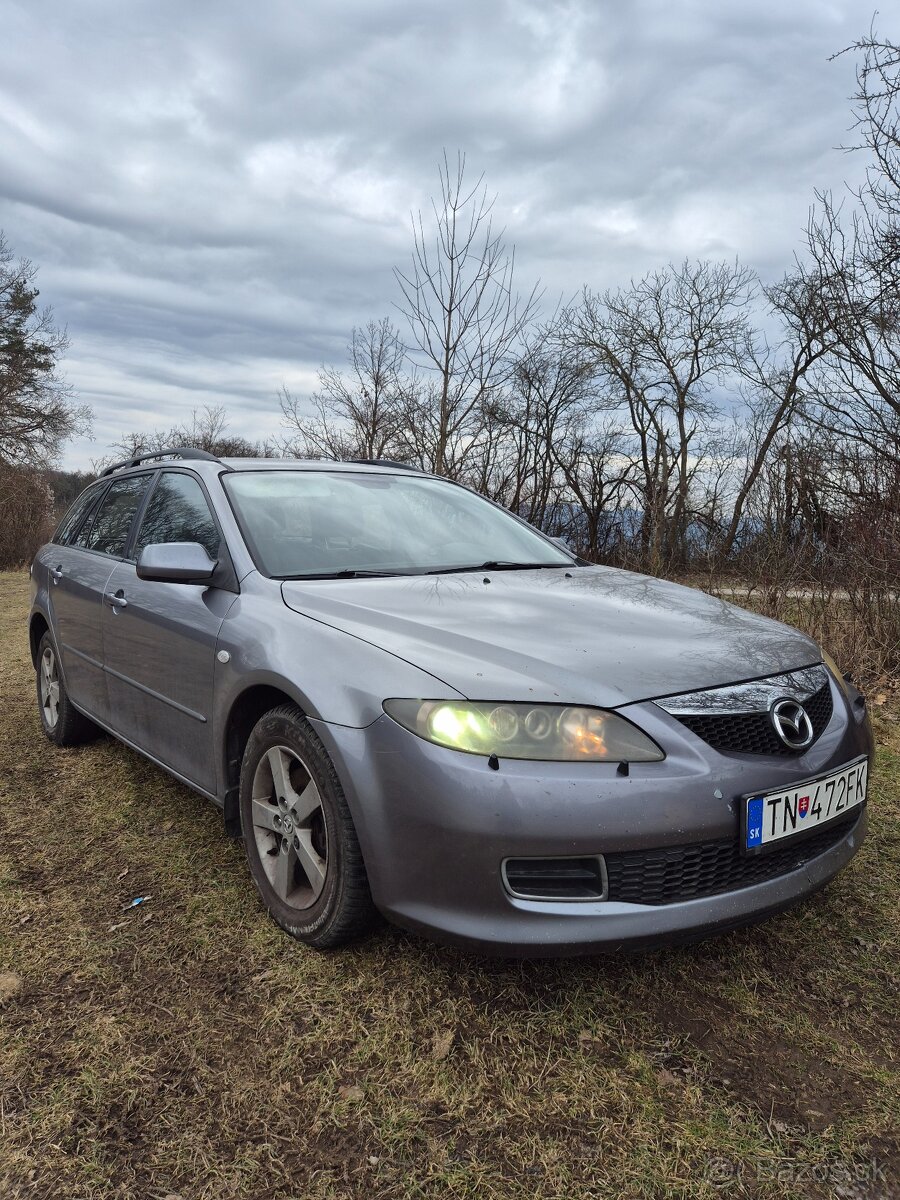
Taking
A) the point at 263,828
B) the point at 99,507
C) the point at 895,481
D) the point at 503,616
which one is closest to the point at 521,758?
the point at 503,616

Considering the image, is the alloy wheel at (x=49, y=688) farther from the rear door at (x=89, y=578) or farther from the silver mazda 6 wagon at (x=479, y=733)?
the silver mazda 6 wagon at (x=479, y=733)

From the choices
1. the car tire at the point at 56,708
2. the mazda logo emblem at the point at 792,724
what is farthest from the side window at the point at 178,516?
the mazda logo emblem at the point at 792,724

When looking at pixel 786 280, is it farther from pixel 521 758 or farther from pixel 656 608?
pixel 521 758

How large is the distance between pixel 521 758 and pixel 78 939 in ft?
5.18

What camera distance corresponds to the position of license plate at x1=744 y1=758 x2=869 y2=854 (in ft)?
6.13

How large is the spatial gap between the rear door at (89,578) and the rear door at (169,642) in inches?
6.1

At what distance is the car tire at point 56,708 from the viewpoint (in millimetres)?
4105

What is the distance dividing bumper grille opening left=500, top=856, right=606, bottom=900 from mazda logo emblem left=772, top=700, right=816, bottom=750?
612 mm

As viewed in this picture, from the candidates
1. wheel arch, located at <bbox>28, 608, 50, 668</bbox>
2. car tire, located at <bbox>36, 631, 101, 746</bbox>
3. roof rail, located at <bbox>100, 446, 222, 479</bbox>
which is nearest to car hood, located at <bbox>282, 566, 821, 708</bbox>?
roof rail, located at <bbox>100, 446, 222, 479</bbox>

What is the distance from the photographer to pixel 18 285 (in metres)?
29.5

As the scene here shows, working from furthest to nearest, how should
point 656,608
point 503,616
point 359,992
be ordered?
1. point 656,608
2. point 503,616
3. point 359,992

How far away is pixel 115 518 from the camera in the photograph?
384cm

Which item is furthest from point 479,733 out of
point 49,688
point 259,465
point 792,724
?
point 49,688

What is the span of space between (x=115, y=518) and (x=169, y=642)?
1310mm
